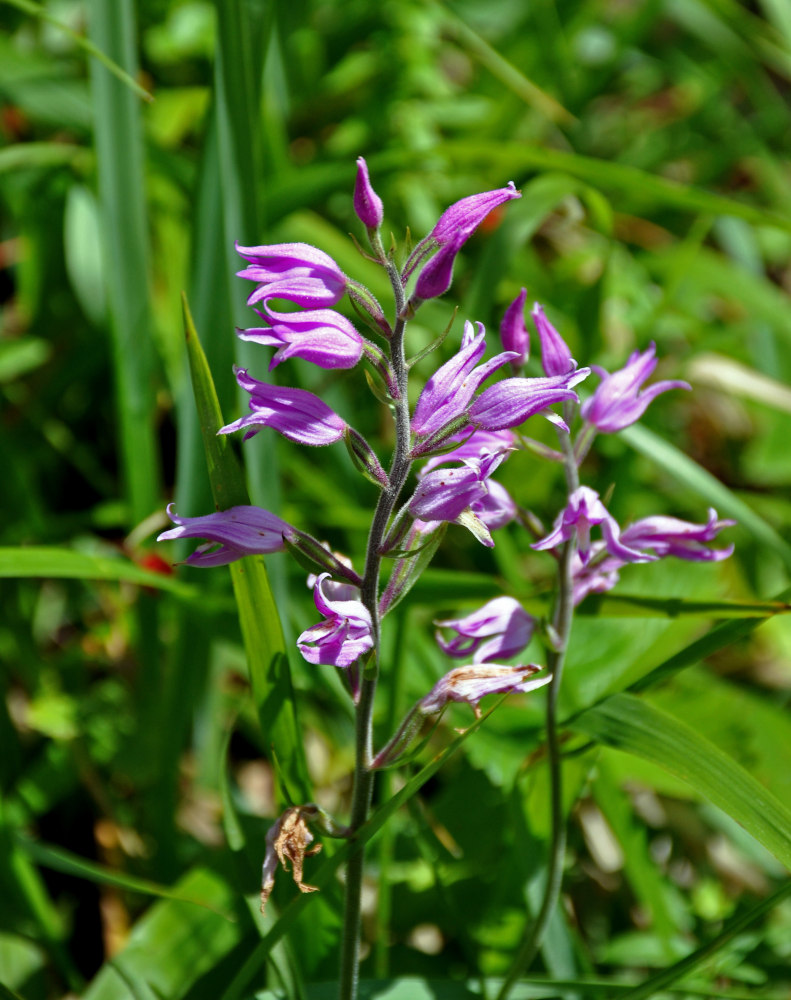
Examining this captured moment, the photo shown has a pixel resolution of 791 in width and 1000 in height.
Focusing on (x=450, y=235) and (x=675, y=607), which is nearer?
(x=450, y=235)

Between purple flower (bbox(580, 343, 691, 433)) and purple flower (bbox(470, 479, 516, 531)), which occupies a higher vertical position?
purple flower (bbox(580, 343, 691, 433))

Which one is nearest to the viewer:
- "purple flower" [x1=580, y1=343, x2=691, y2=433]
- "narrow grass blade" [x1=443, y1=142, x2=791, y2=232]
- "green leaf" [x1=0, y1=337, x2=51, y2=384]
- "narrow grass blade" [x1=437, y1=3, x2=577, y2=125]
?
"purple flower" [x1=580, y1=343, x2=691, y2=433]

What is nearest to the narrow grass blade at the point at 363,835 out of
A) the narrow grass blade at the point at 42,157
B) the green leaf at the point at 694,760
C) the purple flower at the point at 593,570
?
the green leaf at the point at 694,760

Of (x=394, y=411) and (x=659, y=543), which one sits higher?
(x=394, y=411)

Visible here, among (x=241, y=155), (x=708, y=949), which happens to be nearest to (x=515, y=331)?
(x=241, y=155)

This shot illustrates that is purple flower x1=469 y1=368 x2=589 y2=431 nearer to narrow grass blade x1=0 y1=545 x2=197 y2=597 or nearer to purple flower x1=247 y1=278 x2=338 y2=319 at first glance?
purple flower x1=247 y1=278 x2=338 y2=319

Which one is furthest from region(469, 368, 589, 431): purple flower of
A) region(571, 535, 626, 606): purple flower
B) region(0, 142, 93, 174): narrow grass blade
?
region(0, 142, 93, 174): narrow grass blade

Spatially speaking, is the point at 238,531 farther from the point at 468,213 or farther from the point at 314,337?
the point at 468,213
